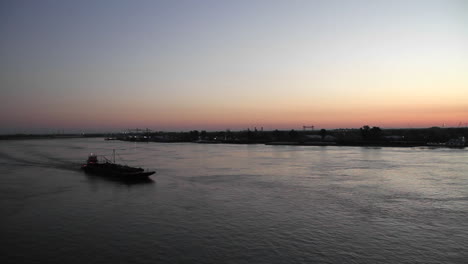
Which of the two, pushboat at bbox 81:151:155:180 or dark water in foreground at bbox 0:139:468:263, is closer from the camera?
dark water in foreground at bbox 0:139:468:263

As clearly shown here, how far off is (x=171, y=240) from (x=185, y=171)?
2009cm

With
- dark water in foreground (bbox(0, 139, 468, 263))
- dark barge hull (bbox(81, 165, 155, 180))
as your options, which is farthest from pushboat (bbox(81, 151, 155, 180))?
dark water in foreground (bbox(0, 139, 468, 263))

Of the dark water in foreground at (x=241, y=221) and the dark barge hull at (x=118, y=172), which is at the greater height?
the dark barge hull at (x=118, y=172)

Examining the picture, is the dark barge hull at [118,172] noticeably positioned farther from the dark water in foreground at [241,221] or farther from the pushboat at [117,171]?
the dark water in foreground at [241,221]

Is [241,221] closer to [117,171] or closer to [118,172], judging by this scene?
[118,172]

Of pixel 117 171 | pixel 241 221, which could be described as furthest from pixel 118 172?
pixel 241 221

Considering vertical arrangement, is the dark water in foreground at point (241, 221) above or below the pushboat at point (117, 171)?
below

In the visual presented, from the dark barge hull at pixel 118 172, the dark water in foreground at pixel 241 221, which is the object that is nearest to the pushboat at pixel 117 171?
the dark barge hull at pixel 118 172

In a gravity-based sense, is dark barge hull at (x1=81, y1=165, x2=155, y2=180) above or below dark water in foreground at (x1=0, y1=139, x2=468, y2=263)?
above

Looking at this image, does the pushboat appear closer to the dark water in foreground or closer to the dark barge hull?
the dark barge hull

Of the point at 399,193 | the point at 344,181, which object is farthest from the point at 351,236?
the point at 344,181

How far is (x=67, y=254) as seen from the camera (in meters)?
10.9

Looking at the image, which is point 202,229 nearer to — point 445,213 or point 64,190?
point 445,213

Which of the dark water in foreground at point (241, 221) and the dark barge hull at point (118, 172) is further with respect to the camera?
the dark barge hull at point (118, 172)
